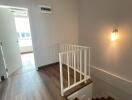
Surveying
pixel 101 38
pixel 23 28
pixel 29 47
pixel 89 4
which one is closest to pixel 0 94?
pixel 101 38

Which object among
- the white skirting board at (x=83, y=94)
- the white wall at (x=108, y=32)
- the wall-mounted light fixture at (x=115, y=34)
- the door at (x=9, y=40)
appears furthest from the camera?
the door at (x=9, y=40)

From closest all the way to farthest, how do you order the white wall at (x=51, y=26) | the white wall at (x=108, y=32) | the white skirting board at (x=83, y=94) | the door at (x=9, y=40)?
the white skirting board at (x=83, y=94), the white wall at (x=108, y=32), the door at (x=9, y=40), the white wall at (x=51, y=26)

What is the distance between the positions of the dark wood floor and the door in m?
0.51

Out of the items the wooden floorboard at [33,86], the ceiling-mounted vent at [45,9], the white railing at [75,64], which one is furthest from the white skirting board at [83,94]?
the ceiling-mounted vent at [45,9]

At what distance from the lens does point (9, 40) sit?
3.01m

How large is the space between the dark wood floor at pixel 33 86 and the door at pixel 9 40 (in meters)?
0.51

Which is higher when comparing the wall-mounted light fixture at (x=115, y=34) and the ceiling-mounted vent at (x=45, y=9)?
the ceiling-mounted vent at (x=45, y=9)

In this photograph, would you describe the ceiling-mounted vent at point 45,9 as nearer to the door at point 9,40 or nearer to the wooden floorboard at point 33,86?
the door at point 9,40

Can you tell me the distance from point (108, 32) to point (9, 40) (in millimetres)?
3172

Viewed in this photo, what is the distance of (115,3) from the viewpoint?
2.49 metres

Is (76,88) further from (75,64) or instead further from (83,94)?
(75,64)

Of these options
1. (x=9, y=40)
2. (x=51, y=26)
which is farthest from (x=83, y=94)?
(x=9, y=40)

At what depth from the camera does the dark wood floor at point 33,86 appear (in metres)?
2.02

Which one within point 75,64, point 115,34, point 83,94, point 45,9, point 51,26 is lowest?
point 83,94
